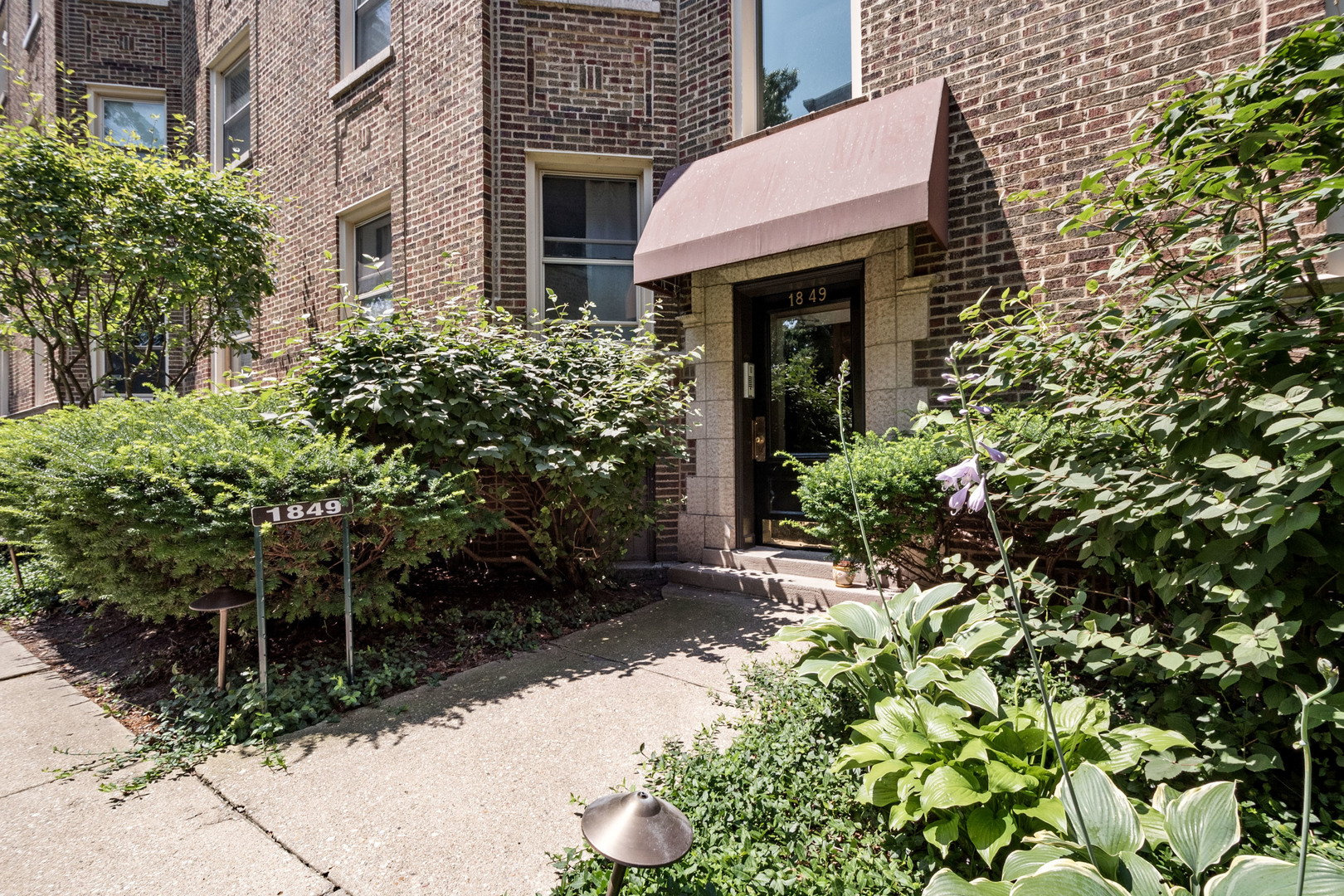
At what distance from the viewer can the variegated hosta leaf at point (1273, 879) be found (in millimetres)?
1410

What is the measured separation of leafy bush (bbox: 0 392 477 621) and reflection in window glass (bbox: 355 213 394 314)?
4355 mm

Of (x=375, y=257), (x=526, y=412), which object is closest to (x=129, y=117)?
(x=375, y=257)

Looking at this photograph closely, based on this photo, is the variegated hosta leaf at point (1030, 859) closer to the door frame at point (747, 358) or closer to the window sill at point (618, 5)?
the door frame at point (747, 358)

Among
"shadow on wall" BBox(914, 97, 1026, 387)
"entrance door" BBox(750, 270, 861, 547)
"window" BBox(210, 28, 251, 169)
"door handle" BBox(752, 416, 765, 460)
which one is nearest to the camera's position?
"shadow on wall" BBox(914, 97, 1026, 387)

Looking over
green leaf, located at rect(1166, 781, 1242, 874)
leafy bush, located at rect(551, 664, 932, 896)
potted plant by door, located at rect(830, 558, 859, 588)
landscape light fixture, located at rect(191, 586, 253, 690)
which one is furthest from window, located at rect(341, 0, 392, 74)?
green leaf, located at rect(1166, 781, 1242, 874)

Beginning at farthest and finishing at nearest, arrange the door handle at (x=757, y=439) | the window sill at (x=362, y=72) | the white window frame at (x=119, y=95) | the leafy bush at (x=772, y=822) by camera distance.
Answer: the white window frame at (x=119, y=95) < the window sill at (x=362, y=72) < the door handle at (x=757, y=439) < the leafy bush at (x=772, y=822)

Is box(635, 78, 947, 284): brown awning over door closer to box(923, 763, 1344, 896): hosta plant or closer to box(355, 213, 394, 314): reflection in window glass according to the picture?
box(923, 763, 1344, 896): hosta plant

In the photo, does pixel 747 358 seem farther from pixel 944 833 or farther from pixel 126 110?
pixel 126 110

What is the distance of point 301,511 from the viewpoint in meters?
3.40

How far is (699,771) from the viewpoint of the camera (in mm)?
2592

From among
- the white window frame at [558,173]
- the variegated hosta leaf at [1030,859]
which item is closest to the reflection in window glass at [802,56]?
the white window frame at [558,173]

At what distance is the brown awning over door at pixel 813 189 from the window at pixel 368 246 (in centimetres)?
409

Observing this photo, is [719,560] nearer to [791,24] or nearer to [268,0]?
[791,24]

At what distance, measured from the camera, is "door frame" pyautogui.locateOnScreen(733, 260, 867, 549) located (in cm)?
607
